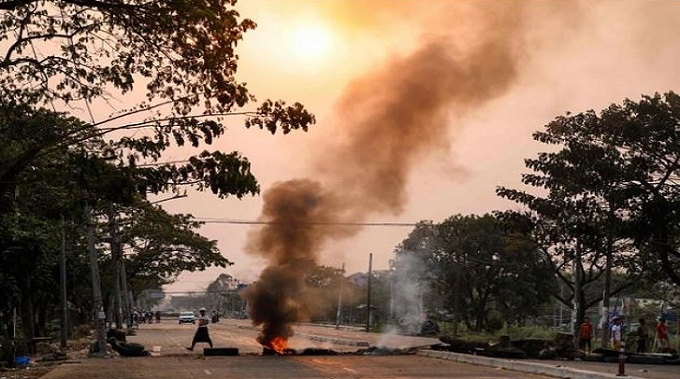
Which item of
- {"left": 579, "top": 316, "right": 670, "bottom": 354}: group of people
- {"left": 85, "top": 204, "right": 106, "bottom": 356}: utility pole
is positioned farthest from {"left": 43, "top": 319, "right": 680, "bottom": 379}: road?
{"left": 579, "top": 316, "right": 670, "bottom": 354}: group of people

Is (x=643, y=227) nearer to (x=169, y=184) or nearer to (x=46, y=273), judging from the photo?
(x=169, y=184)

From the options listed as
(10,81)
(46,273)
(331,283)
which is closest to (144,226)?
(46,273)

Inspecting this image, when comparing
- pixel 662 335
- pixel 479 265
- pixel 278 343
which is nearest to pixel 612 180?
pixel 662 335

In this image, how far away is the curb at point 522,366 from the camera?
17.3 m

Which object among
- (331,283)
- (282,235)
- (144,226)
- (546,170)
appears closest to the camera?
(546,170)

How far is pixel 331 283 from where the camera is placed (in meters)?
79.7

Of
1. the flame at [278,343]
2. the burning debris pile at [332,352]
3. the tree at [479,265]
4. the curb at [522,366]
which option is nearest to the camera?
the curb at [522,366]

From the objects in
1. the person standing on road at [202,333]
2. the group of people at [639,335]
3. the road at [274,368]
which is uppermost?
the group of people at [639,335]

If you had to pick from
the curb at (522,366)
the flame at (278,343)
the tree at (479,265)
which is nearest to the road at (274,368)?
the curb at (522,366)

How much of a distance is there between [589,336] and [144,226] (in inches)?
1293

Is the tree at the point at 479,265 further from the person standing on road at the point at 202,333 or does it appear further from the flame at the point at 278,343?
the person standing on road at the point at 202,333

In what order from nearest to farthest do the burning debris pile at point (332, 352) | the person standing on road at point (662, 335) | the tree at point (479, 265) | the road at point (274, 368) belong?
the road at point (274, 368), the person standing on road at point (662, 335), the burning debris pile at point (332, 352), the tree at point (479, 265)

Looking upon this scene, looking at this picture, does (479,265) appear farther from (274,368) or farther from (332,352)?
(274,368)

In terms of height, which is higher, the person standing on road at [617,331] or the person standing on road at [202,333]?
the person standing on road at [617,331]
